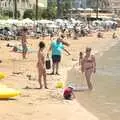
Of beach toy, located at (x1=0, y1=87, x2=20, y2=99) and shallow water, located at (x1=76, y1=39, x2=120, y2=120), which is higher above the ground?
beach toy, located at (x1=0, y1=87, x2=20, y2=99)

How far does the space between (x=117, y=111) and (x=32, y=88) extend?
2.87 meters

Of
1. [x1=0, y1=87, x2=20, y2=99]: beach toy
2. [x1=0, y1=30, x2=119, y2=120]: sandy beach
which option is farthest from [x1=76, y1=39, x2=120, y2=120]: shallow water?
[x1=0, y1=87, x2=20, y2=99]: beach toy

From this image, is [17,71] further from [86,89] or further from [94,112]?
[94,112]

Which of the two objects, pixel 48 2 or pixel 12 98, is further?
pixel 48 2

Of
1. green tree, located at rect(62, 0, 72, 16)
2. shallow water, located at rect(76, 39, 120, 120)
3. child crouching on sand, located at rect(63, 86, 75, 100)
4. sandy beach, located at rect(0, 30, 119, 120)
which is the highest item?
green tree, located at rect(62, 0, 72, 16)

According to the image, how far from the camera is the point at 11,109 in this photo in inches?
426

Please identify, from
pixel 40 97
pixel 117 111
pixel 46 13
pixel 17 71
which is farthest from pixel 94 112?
pixel 46 13

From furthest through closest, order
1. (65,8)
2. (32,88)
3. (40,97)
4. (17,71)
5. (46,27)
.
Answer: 1. (65,8)
2. (46,27)
3. (17,71)
4. (32,88)
5. (40,97)

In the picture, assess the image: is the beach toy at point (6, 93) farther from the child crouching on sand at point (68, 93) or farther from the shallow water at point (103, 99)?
the shallow water at point (103, 99)

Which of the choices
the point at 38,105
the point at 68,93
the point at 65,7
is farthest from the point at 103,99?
the point at 65,7

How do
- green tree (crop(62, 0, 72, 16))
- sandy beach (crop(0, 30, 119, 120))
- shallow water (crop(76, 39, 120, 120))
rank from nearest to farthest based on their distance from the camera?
sandy beach (crop(0, 30, 119, 120)) < shallow water (crop(76, 39, 120, 120)) < green tree (crop(62, 0, 72, 16))

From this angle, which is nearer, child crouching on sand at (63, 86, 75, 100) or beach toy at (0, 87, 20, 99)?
beach toy at (0, 87, 20, 99)

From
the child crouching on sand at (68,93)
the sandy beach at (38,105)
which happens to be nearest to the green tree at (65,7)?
the sandy beach at (38,105)

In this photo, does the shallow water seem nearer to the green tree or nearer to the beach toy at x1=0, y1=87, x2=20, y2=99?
the beach toy at x1=0, y1=87, x2=20, y2=99
